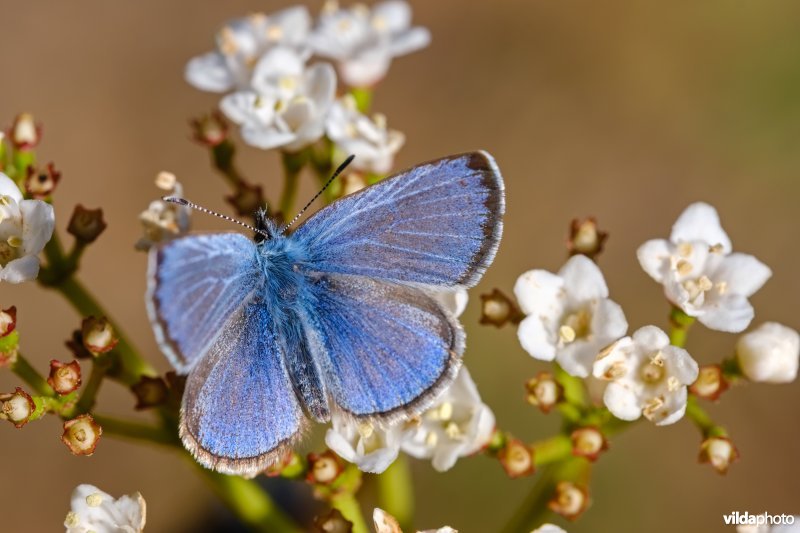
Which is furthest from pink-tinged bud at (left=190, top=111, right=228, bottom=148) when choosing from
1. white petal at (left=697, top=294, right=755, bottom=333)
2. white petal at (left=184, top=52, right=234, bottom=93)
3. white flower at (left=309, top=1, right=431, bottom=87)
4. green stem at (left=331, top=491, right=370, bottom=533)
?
white petal at (left=697, top=294, right=755, bottom=333)

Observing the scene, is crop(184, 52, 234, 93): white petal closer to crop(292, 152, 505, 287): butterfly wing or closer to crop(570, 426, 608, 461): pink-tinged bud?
crop(292, 152, 505, 287): butterfly wing

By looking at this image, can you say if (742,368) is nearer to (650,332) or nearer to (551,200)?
(650,332)

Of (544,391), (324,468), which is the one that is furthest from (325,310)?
(544,391)

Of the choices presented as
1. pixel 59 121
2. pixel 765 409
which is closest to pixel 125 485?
pixel 59 121

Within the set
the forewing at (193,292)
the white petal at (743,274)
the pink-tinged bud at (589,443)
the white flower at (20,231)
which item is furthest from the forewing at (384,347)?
the white petal at (743,274)

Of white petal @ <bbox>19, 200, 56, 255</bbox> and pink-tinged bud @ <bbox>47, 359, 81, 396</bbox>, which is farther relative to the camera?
white petal @ <bbox>19, 200, 56, 255</bbox>

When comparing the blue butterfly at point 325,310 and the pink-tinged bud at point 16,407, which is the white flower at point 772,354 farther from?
the pink-tinged bud at point 16,407

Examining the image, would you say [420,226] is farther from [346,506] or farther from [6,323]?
[6,323]
